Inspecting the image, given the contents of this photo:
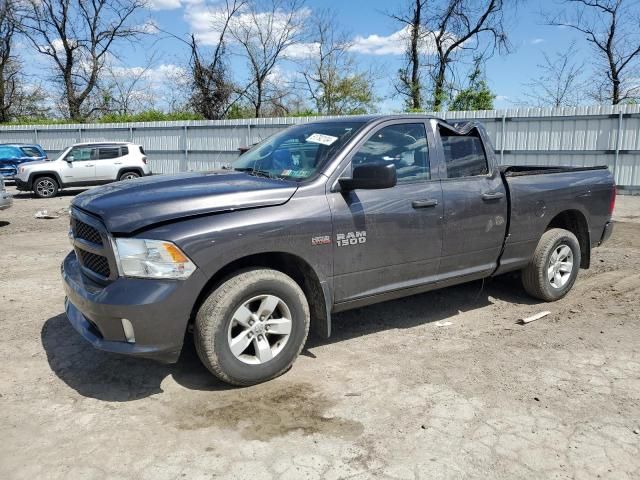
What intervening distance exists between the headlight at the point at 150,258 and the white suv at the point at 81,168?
13445 millimetres

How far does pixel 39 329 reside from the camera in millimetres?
4777

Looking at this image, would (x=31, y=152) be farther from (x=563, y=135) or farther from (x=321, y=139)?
(x=321, y=139)

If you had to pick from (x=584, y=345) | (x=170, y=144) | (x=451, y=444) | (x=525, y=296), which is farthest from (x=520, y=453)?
(x=170, y=144)

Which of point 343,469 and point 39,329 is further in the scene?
point 39,329

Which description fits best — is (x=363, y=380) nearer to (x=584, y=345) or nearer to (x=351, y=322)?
(x=351, y=322)

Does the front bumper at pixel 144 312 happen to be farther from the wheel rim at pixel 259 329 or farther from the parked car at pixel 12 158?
the parked car at pixel 12 158

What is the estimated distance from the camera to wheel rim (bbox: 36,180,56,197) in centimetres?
1611

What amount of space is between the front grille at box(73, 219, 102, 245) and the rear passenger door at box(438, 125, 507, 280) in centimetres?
269

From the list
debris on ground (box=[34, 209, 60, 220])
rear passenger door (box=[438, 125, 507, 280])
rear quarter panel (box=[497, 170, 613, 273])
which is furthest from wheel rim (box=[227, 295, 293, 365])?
debris on ground (box=[34, 209, 60, 220])

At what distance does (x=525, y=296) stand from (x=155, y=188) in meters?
4.17

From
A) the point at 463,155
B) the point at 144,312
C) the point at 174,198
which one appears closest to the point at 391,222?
the point at 463,155

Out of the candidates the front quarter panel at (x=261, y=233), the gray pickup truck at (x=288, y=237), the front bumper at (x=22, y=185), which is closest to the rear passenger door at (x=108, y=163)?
the front bumper at (x=22, y=185)

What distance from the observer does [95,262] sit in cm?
355

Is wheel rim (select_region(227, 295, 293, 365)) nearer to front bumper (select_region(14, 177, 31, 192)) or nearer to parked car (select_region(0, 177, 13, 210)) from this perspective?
parked car (select_region(0, 177, 13, 210))
